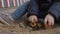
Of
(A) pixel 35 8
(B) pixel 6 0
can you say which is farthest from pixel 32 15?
(B) pixel 6 0

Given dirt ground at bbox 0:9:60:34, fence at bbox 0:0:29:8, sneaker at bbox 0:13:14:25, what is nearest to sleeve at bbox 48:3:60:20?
dirt ground at bbox 0:9:60:34

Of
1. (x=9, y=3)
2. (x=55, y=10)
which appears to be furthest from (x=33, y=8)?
(x=9, y=3)

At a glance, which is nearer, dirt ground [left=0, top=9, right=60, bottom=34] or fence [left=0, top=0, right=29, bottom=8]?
dirt ground [left=0, top=9, right=60, bottom=34]

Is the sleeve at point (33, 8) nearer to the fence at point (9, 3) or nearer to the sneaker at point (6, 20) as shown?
the sneaker at point (6, 20)

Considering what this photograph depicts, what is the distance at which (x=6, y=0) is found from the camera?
1854 mm

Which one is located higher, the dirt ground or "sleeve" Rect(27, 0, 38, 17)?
"sleeve" Rect(27, 0, 38, 17)

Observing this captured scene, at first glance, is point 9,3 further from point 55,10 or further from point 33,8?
point 55,10

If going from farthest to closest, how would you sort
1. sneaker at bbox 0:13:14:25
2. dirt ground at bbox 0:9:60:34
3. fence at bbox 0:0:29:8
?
fence at bbox 0:0:29:8
sneaker at bbox 0:13:14:25
dirt ground at bbox 0:9:60:34

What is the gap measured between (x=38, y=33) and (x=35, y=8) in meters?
0.18

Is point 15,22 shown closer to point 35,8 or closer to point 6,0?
point 35,8

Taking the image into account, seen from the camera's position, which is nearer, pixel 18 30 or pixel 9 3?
pixel 18 30

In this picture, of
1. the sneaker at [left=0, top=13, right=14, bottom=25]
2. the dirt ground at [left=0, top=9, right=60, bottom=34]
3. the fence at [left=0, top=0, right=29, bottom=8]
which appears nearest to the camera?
the dirt ground at [left=0, top=9, right=60, bottom=34]

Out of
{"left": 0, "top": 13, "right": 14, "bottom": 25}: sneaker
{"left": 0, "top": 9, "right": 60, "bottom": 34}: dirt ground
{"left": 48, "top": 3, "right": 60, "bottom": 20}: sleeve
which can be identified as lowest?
{"left": 0, "top": 9, "right": 60, "bottom": 34}: dirt ground

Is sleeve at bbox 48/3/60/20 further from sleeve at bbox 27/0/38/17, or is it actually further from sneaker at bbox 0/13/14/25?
sneaker at bbox 0/13/14/25
